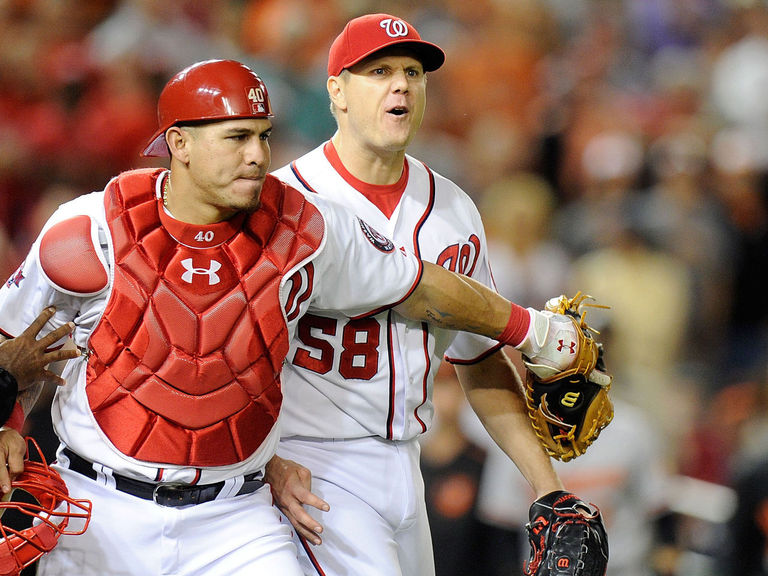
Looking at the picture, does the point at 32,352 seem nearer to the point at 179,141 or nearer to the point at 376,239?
the point at 179,141

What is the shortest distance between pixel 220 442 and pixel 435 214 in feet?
3.54

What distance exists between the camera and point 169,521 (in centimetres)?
269

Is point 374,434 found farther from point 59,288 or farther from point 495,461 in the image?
point 495,461

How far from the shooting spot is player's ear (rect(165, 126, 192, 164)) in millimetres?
2736

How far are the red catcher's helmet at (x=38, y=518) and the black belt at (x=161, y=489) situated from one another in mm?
86

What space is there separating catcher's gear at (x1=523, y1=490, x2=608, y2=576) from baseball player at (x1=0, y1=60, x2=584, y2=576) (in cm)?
77

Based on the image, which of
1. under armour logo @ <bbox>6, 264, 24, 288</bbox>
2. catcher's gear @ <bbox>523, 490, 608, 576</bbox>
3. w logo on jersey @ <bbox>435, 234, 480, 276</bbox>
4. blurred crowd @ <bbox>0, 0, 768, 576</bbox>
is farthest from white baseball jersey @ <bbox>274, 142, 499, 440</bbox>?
blurred crowd @ <bbox>0, 0, 768, 576</bbox>

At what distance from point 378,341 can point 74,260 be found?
0.96 meters

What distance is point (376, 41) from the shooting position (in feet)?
10.6

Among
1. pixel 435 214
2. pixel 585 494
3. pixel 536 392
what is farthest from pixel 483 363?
pixel 585 494

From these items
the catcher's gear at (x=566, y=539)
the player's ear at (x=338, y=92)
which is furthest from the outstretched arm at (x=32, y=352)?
the catcher's gear at (x=566, y=539)

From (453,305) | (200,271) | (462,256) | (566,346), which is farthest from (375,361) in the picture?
(200,271)

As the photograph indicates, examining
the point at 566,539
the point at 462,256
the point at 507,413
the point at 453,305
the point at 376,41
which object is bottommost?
the point at 566,539

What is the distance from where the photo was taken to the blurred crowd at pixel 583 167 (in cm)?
510
